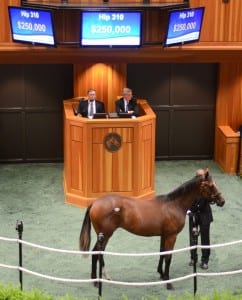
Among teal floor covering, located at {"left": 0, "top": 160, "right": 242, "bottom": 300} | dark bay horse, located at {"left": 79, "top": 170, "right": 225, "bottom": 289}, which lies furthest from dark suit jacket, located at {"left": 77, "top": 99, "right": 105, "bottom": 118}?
dark bay horse, located at {"left": 79, "top": 170, "right": 225, "bottom": 289}

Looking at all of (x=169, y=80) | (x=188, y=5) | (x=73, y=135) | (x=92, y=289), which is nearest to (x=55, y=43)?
(x=73, y=135)

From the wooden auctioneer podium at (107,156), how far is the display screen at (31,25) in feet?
5.02

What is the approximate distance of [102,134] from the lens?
43.2 feet

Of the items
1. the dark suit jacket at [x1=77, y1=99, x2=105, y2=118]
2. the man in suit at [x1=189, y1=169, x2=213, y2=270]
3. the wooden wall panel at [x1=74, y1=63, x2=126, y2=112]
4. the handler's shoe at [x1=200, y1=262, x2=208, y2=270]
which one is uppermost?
the wooden wall panel at [x1=74, y1=63, x2=126, y2=112]

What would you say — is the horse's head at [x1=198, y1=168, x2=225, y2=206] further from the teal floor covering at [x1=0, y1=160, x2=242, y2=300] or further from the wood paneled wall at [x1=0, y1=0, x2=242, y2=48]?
the wood paneled wall at [x1=0, y1=0, x2=242, y2=48]

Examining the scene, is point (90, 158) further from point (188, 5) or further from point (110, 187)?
point (188, 5)

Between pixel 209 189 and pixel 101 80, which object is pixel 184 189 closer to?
pixel 209 189

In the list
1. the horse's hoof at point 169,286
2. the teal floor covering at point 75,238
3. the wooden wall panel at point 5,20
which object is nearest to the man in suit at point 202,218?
the teal floor covering at point 75,238

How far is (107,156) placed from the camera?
13320 millimetres

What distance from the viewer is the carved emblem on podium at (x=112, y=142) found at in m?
13.2

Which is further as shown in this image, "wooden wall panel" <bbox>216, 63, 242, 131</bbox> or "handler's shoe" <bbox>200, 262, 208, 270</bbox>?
"wooden wall panel" <bbox>216, 63, 242, 131</bbox>

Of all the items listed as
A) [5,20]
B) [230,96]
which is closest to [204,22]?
[230,96]

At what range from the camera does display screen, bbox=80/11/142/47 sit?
12.7 m

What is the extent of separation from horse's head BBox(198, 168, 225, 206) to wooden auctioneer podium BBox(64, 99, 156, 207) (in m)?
3.33
